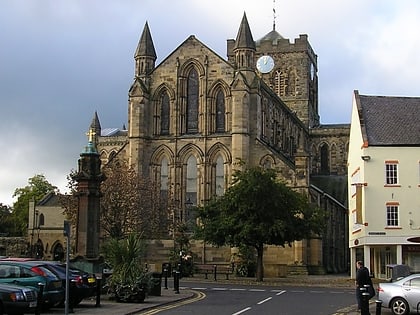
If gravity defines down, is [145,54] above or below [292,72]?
below

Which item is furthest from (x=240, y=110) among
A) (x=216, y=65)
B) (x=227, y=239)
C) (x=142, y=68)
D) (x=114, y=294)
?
(x=114, y=294)

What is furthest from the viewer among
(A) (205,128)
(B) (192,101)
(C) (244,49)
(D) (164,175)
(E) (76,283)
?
(B) (192,101)

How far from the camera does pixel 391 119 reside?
49344 mm

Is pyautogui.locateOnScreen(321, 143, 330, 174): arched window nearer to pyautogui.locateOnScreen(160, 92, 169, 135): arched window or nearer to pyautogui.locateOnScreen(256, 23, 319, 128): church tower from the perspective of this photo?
pyautogui.locateOnScreen(256, 23, 319, 128): church tower

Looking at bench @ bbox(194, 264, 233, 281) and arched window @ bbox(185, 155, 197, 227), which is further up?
arched window @ bbox(185, 155, 197, 227)

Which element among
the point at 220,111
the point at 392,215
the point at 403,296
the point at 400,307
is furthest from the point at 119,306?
the point at 220,111

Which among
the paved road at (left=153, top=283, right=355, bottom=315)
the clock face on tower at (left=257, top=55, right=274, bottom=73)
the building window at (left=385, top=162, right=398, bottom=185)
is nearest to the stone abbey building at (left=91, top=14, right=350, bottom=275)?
the building window at (left=385, top=162, right=398, bottom=185)

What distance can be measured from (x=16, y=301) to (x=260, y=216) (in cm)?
2847

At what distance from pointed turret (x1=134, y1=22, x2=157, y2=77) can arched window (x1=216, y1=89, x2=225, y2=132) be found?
22.6ft

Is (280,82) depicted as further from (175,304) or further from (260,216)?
(175,304)

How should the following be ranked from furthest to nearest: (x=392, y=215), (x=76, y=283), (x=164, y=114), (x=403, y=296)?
(x=164, y=114)
(x=392, y=215)
(x=76, y=283)
(x=403, y=296)

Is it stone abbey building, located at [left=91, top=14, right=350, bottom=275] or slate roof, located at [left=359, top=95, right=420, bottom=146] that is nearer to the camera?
slate roof, located at [left=359, top=95, right=420, bottom=146]

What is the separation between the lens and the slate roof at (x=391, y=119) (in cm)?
4747

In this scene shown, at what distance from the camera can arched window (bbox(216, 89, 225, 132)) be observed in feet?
203
